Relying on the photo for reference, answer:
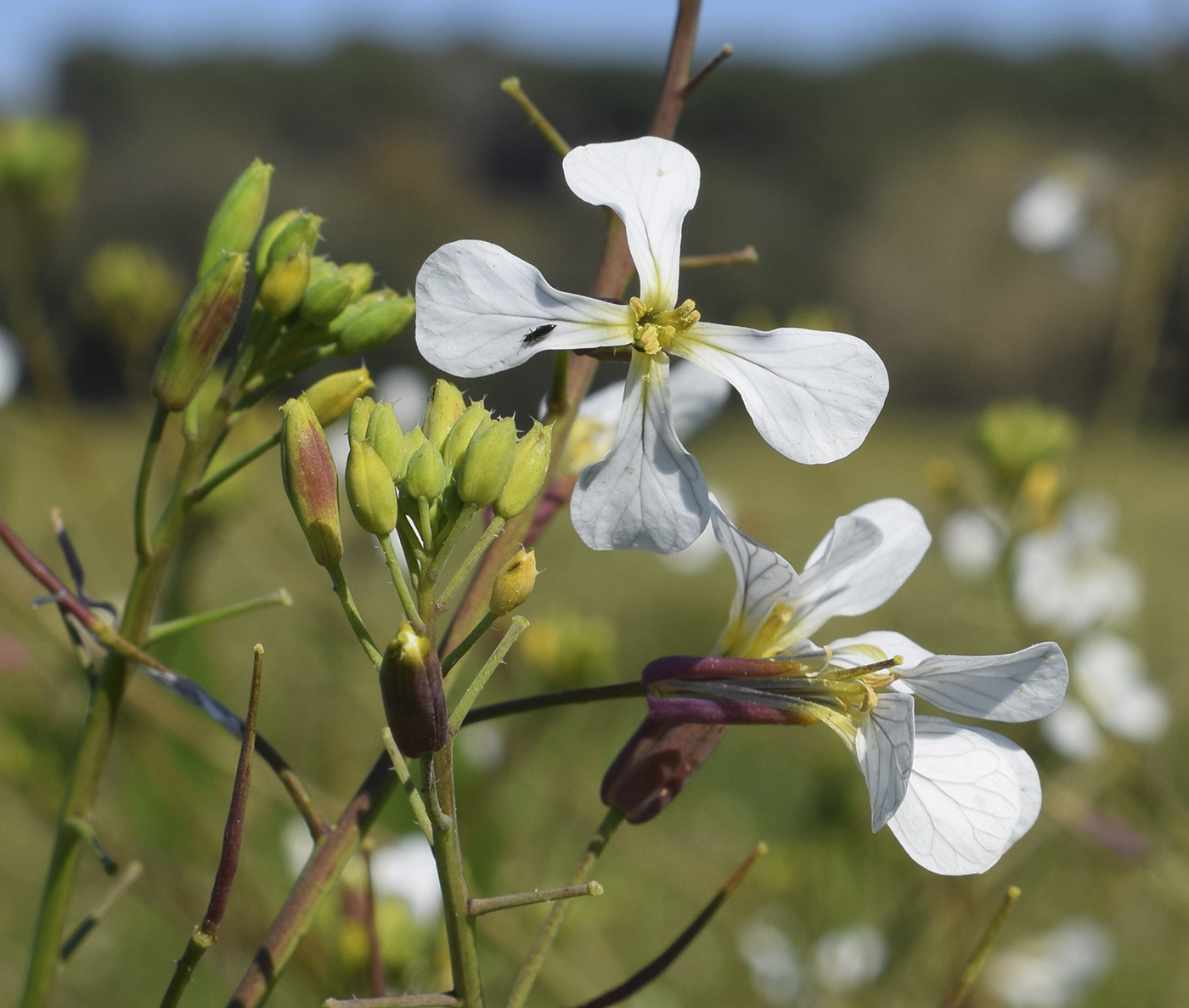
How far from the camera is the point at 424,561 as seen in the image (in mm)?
386

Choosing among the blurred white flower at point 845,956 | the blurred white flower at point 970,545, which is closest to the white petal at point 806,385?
the blurred white flower at point 845,956

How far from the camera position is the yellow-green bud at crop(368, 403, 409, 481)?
0.40 metres

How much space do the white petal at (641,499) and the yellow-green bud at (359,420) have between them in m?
0.09

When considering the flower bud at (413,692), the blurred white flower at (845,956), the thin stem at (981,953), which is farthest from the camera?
the blurred white flower at (845,956)

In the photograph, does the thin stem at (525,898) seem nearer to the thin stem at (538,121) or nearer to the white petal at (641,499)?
the white petal at (641,499)

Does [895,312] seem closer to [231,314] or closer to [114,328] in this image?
[114,328]

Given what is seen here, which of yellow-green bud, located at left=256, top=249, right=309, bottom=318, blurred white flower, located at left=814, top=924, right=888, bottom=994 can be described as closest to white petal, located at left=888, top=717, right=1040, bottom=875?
yellow-green bud, located at left=256, top=249, right=309, bottom=318

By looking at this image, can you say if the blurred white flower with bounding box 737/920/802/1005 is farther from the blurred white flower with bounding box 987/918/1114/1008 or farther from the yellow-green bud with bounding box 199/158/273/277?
the yellow-green bud with bounding box 199/158/273/277

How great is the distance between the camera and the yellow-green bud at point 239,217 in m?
0.50

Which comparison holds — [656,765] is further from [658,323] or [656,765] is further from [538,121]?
[538,121]

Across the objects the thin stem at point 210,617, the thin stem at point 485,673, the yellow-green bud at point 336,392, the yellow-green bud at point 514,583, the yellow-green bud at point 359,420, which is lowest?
the thin stem at point 210,617

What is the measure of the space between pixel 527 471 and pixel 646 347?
7 cm

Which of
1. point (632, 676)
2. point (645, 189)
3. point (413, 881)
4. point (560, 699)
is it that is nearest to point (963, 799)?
point (560, 699)

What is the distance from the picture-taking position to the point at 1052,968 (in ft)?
4.45
